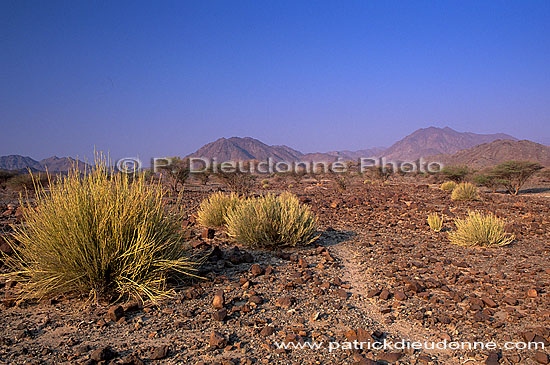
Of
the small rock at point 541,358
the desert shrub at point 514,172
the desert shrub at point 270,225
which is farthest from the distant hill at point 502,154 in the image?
the small rock at point 541,358

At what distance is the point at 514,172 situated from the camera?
23.8 meters

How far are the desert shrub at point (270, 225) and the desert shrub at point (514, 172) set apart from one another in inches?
875

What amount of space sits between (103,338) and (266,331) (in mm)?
1602

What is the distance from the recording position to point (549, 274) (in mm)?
5484

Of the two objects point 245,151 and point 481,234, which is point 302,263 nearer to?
point 481,234

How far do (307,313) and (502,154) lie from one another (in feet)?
272

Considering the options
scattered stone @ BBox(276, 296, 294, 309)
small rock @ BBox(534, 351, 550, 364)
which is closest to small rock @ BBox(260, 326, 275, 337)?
scattered stone @ BBox(276, 296, 294, 309)

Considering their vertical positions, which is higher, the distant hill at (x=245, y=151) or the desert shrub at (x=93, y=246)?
the distant hill at (x=245, y=151)

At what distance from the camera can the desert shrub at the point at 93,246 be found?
421cm

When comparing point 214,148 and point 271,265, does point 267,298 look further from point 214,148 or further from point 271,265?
point 214,148

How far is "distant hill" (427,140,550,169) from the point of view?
226 ft

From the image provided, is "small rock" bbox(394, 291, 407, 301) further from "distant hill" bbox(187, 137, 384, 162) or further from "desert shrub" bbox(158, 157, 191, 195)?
"distant hill" bbox(187, 137, 384, 162)

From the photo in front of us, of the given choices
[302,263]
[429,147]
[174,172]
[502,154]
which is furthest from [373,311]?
[429,147]

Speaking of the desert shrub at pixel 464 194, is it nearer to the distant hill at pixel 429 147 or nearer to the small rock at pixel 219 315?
the small rock at pixel 219 315
